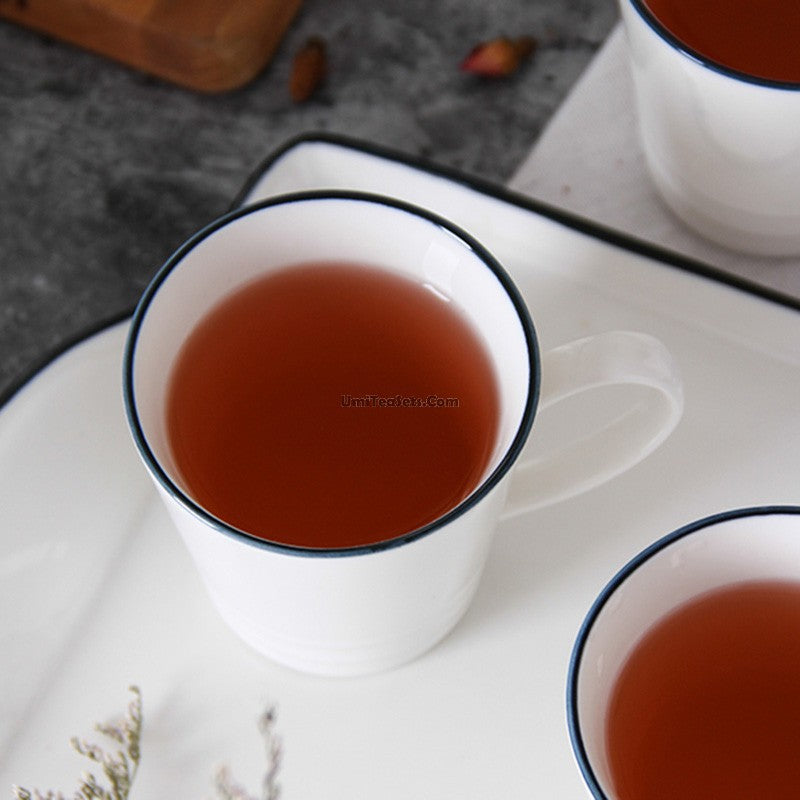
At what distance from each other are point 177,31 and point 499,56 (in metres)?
0.34

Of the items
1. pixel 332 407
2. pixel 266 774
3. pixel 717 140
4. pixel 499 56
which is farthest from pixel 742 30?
pixel 266 774

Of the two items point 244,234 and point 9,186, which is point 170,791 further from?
point 9,186

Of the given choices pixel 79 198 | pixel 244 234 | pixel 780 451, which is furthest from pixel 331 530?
pixel 79 198

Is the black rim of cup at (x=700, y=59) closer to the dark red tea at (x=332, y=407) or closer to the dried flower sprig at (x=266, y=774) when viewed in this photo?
the dark red tea at (x=332, y=407)

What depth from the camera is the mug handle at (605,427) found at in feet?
2.66

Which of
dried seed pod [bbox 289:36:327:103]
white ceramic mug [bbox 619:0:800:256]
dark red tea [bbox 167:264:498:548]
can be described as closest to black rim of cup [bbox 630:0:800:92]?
white ceramic mug [bbox 619:0:800:256]

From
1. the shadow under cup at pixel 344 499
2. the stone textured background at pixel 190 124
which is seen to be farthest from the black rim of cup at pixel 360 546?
the stone textured background at pixel 190 124

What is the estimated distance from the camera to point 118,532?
1.00m

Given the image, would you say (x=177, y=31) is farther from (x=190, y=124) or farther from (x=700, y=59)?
(x=700, y=59)

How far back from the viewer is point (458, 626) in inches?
38.3

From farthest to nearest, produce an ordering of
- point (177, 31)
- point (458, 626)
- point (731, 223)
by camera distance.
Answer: point (177, 31), point (731, 223), point (458, 626)

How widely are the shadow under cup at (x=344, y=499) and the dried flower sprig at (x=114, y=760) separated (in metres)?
0.10

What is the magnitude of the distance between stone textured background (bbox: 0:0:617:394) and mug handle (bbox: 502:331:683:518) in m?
0.51

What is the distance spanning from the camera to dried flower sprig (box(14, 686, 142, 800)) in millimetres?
875
